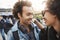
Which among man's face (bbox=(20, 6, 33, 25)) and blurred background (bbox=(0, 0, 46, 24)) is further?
blurred background (bbox=(0, 0, 46, 24))

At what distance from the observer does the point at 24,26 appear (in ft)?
4.77

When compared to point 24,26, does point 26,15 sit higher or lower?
higher

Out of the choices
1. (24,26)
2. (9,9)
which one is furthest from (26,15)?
(9,9)

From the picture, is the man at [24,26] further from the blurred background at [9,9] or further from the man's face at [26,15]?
the blurred background at [9,9]

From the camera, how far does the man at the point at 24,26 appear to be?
1.43 m

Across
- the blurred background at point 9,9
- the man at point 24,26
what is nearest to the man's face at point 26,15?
the man at point 24,26

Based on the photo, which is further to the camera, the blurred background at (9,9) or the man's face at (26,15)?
the blurred background at (9,9)

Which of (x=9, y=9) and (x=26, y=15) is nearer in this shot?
(x=26, y=15)

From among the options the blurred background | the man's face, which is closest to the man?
the man's face

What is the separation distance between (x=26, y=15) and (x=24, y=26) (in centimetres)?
10

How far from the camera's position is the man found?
1430mm

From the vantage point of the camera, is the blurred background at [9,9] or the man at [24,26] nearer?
the man at [24,26]

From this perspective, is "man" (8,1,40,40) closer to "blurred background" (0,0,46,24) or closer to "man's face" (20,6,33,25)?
"man's face" (20,6,33,25)

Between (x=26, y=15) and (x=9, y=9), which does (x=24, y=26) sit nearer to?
(x=26, y=15)
